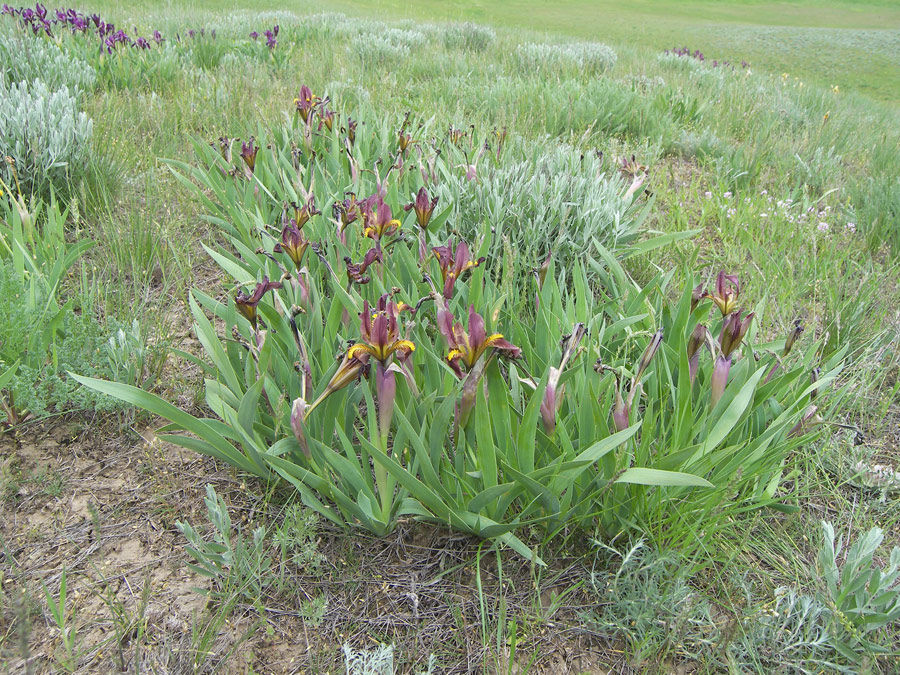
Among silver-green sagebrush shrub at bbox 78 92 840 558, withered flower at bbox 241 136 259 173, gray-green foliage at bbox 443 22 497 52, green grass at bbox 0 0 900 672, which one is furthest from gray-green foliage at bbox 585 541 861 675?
gray-green foliage at bbox 443 22 497 52

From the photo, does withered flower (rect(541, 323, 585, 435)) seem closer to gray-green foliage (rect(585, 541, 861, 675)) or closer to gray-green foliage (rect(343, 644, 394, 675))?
gray-green foliage (rect(585, 541, 861, 675))

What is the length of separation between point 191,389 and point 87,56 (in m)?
4.36

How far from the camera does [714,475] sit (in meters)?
1.57

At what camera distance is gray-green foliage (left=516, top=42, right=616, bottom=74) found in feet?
22.0

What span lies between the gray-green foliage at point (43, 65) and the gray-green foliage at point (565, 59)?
4.54 metres

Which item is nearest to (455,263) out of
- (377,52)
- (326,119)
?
(326,119)

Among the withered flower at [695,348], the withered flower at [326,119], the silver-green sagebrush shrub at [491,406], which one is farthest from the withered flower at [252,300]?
the withered flower at [326,119]

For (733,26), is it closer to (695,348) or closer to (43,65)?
(43,65)

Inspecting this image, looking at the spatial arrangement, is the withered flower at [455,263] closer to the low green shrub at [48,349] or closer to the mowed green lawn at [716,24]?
the low green shrub at [48,349]

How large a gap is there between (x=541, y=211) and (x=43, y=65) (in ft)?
14.5

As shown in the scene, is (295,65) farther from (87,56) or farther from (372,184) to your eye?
(372,184)

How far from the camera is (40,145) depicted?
286cm

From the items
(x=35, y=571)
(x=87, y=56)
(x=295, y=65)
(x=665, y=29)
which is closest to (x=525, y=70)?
(x=295, y=65)

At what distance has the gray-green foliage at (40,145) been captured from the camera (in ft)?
9.32
